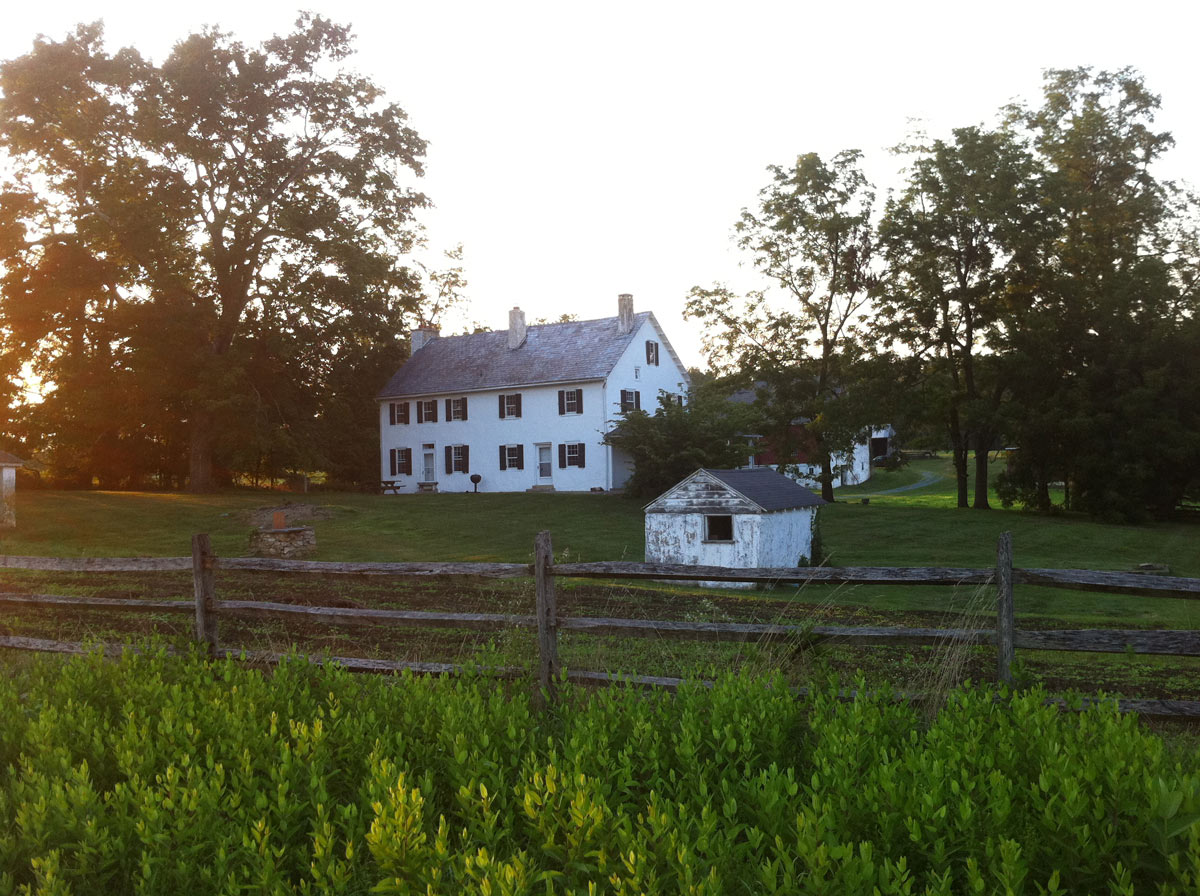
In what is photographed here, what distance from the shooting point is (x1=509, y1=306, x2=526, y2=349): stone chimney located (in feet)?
178

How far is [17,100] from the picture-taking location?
41031mm

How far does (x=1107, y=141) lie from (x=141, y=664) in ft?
164

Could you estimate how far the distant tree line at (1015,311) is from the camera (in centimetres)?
4103

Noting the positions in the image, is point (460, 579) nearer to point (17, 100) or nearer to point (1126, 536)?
point (1126, 536)

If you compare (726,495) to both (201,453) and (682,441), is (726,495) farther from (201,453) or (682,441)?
(201,453)

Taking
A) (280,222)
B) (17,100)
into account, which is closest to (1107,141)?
(280,222)

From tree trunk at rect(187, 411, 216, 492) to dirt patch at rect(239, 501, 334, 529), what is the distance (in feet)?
29.8

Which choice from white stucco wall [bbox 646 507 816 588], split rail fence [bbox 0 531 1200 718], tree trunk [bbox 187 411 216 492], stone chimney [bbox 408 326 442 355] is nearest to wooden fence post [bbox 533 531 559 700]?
split rail fence [bbox 0 531 1200 718]

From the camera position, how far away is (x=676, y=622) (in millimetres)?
7891

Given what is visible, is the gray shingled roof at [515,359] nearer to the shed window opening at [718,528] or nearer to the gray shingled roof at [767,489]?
the gray shingled roof at [767,489]

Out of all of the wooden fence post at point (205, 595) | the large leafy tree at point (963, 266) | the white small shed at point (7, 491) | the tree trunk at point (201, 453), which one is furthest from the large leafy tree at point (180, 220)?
the wooden fence post at point (205, 595)

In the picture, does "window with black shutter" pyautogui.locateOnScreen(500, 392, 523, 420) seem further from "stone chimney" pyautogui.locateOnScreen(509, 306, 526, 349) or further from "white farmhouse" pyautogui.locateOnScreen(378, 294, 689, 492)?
"stone chimney" pyautogui.locateOnScreen(509, 306, 526, 349)

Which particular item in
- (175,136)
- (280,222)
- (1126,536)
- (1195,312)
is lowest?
(1126,536)

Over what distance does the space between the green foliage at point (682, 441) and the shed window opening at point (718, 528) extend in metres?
15.5
